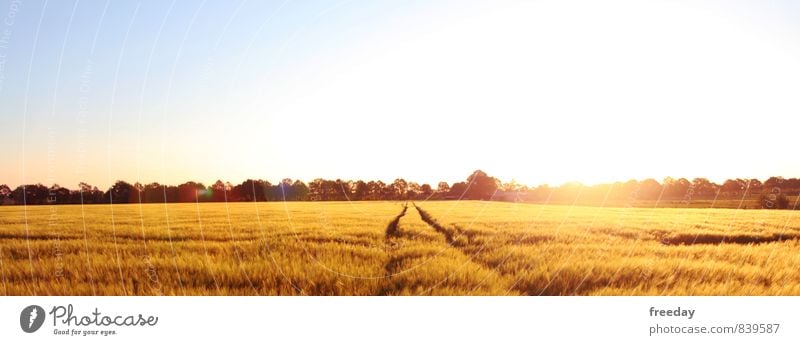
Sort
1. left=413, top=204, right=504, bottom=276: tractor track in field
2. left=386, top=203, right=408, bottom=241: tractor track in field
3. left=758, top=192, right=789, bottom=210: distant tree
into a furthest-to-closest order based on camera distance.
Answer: left=386, top=203, right=408, bottom=241: tractor track in field → left=758, top=192, right=789, bottom=210: distant tree → left=413, top=204, right=504, bottom=276: tractor track in field

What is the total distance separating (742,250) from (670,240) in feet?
2.45

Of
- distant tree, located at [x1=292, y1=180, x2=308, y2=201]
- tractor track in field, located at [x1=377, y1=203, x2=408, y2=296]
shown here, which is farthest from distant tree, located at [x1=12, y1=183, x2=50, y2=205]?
tractor track in field, located at [x1=377, y1=203, x2=408, y2=296]

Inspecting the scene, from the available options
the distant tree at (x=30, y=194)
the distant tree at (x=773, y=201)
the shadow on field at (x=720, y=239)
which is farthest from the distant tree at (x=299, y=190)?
the distant tree at (x=773, y=201)

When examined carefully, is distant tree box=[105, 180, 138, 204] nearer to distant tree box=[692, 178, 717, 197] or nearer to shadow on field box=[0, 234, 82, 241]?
shadow on field box=[0, 234, 82, 241]

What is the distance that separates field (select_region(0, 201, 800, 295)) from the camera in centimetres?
546

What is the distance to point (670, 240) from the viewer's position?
6582 millimetres

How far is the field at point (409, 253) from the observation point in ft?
17.9

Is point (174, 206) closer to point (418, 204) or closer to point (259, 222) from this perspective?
point (259, 222)

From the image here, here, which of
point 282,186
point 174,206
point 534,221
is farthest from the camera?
point 174,206

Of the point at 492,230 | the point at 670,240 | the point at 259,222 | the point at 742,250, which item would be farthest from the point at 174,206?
the point at 742,250

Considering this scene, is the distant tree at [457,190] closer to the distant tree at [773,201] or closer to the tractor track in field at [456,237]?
the tractor track in field at [456,237]

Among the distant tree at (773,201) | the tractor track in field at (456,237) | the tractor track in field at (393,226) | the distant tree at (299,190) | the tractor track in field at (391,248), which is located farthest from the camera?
the tractor track in field at (393,226)

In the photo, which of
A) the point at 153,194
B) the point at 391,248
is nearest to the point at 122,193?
the point at 153,194
